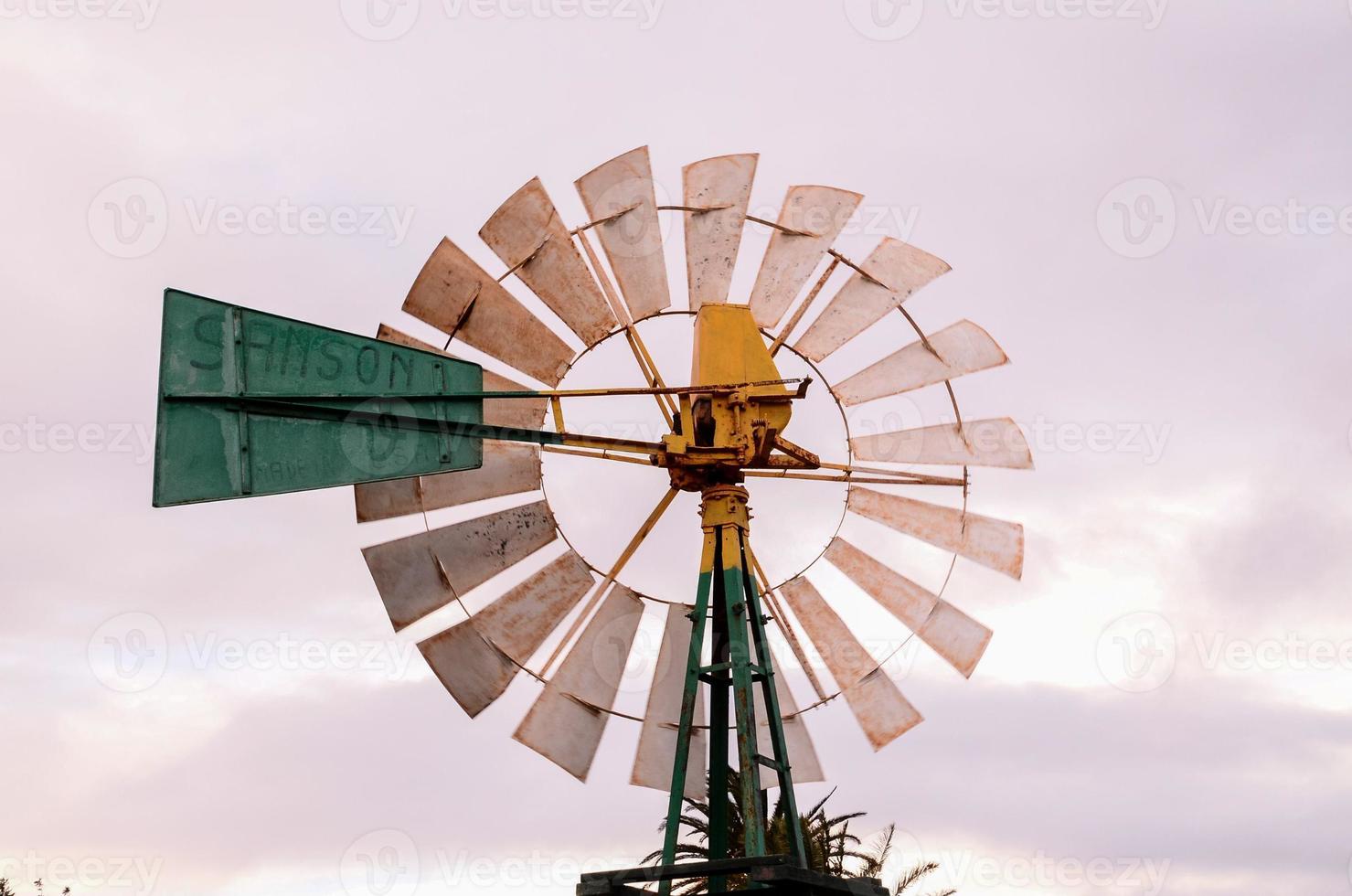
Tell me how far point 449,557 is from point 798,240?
3368 mm

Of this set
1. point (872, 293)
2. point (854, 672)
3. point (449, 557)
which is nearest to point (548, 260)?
point (449, 557)

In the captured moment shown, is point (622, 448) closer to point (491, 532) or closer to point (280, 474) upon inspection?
point (491, 532)

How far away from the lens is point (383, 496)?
949 centimetres

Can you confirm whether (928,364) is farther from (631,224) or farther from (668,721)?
(668,721)

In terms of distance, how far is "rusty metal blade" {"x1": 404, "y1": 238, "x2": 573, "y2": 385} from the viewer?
384 inches

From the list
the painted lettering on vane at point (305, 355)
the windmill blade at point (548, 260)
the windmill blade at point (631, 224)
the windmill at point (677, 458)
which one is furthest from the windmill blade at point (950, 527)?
the painted lettering on vane at point (305, 355)

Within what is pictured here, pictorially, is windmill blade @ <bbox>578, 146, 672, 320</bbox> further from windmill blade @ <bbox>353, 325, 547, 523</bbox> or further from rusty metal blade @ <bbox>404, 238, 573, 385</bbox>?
windmill blade @ <bbox>353, 325, 547, 523</bbox>

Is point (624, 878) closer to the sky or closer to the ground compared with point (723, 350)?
closer to the ground

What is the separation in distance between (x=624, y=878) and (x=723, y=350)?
11.7 feet

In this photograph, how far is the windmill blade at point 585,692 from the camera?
959 centimetres

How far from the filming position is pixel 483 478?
984 cm

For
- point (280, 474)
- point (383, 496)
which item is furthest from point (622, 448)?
point (280, 474)

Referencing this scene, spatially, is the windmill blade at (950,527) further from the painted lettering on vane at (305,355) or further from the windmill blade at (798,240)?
the painted lettering on vane at (305,355)

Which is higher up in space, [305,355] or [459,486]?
[305,355]
